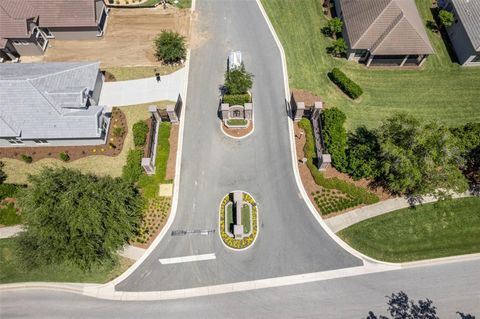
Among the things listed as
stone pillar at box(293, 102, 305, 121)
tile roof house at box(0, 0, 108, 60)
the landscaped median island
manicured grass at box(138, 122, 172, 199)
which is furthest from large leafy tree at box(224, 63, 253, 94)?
tile roof house at box(0, 0, 108, 60)

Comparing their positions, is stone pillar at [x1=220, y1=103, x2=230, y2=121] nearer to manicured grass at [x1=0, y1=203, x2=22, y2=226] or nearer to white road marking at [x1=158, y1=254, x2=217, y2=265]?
white road marking at [x1=158, y1=254, x2=217, y2=265]

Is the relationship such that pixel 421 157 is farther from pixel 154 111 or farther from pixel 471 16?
pixel 154 111

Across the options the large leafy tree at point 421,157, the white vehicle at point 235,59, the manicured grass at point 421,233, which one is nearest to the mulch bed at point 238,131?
the white vehicle at point 235,59

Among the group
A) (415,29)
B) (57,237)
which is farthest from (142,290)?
(415,29)

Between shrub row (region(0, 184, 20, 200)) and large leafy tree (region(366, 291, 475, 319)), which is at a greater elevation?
shrub row (region(0, 184, 20, 200))

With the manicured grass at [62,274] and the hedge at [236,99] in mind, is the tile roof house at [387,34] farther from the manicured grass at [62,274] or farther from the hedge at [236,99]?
the manicured grass at [62,274]

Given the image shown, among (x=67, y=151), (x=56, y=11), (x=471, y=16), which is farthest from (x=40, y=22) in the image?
(x=471, y=16)
